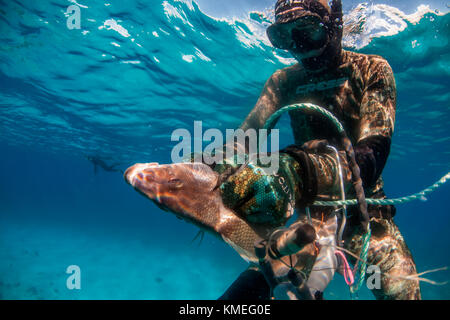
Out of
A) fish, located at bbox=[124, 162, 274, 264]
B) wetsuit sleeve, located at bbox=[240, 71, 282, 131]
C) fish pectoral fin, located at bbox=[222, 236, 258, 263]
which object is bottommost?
fish pectoral fin, located at bbox=[222, 236, 258, 263]

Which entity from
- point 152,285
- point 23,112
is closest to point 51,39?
point 23,112

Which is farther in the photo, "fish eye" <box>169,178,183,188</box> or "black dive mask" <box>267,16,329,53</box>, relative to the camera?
"black dive mask" <box>267,16,329,53</box>

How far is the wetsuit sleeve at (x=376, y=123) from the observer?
1586 millimetres

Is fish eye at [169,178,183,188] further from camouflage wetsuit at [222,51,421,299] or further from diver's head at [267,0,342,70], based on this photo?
diver's head at [267,0,342,70]

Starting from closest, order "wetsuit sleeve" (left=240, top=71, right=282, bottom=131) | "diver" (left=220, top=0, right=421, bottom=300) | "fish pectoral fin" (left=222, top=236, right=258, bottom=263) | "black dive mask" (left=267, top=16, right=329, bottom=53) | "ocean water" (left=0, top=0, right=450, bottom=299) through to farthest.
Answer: "fish pectoral fin" (left=222, top=236, right=258, bottom=263)
"diver" (left=220, top=0, right=421, bottom=300)
"black dive mask" (left=267, top=16, right=329, bottom=53)
"wetsuit sleeve" (left=240, top=71, right=282, bottom=131)
"ocean water" (left=0, top=0, right=450, bottom=299)

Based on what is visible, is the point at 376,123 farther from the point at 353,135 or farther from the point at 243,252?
the point at 243,252

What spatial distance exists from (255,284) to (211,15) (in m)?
10.1

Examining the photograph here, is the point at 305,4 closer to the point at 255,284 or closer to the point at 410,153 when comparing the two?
the point at 255,284

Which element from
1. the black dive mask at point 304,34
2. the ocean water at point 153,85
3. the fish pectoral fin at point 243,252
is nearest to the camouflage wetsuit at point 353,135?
the fish pectoral fin at point 243,252

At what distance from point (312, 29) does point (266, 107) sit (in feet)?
3.78

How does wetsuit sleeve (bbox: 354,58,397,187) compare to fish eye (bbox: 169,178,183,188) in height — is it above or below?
above

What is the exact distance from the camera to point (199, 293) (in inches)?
779

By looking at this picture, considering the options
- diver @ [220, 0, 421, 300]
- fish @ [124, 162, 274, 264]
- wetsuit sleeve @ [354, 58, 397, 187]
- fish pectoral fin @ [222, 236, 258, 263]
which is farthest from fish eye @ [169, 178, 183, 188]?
wetsuit sleeve @ [354, 58, 397, 187]

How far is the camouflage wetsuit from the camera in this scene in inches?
60.9
